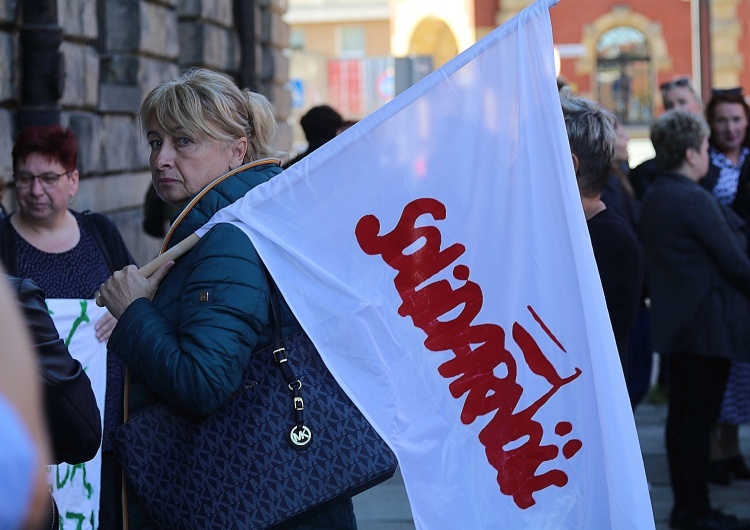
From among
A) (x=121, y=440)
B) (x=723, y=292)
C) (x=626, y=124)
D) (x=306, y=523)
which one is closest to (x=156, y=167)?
(x=121, y=440)

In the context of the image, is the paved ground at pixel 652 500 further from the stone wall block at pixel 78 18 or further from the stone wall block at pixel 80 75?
the stone wall block at pixel 78 18

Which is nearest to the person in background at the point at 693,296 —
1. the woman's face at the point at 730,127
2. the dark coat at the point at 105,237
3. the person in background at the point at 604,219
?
the woman's face at the point at 730,127

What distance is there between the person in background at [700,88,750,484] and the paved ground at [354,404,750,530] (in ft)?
0.49

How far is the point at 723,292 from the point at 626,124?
96.4ft

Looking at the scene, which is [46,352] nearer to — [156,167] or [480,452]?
[156,167]

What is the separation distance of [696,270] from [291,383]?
3361 millimetres

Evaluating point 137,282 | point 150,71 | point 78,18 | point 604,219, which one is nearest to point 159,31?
point 150,71

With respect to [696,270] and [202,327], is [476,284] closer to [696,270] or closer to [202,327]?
[202,327]

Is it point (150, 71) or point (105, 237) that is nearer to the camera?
point (105, 237)

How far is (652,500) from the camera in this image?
5809 millimetres

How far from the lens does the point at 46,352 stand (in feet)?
6.61

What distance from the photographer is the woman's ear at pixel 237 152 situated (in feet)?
8.47

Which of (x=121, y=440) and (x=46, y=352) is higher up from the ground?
(x=46, y=352)

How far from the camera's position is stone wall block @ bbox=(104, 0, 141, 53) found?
26.2 feet
